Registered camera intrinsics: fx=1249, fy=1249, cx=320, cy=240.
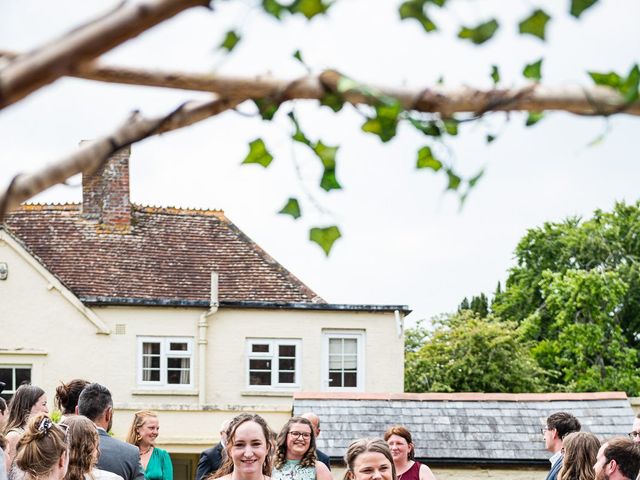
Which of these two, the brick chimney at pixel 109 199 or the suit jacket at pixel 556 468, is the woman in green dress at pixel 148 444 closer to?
the suit jacket at pixel 556 468

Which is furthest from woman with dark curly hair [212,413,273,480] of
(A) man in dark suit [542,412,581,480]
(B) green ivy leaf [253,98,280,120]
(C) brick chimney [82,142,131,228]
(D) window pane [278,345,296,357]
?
(C) brick chimney [82,142,131,228]

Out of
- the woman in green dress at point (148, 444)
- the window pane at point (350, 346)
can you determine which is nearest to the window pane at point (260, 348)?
the window pane at point (350, 346)

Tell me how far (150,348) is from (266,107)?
86.3 feet

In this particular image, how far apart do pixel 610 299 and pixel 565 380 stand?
3.59 meters

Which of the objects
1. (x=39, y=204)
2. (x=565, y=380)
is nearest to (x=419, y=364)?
(x=565, y=380)

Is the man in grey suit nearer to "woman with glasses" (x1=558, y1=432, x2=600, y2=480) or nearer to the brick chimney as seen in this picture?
"woman with glasses" (x1=558, y1=432, x2=600, y2=480)

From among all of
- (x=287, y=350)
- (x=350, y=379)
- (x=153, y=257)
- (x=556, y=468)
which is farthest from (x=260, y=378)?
(x=556, y=468)

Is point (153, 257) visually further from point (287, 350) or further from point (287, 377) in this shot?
point (287, 377)

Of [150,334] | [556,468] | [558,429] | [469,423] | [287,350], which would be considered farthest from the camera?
[287,350]

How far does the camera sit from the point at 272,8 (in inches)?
91.7

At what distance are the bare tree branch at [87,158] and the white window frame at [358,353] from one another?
26402 millimetres

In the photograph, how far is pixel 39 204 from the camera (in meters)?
31.6

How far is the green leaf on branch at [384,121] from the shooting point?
2.38 metres

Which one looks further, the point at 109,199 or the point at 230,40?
the point at 109,199
